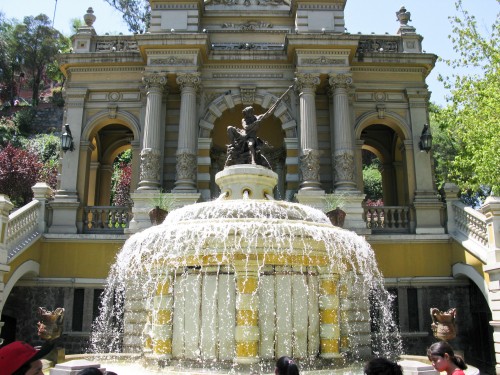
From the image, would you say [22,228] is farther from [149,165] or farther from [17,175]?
[17,175]

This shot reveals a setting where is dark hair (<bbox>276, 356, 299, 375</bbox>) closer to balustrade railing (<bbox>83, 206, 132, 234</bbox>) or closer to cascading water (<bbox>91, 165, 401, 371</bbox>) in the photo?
cascading water (<bbox>91, 165, 401, 371</bbox>)

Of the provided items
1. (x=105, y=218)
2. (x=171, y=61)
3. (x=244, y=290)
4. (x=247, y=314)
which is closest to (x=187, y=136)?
(x=171, y=61)

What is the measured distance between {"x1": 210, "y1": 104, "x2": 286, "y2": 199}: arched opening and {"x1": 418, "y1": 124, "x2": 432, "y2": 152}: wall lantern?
5339 millimetres

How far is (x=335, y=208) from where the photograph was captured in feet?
52.9

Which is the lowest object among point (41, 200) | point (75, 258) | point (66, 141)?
point (75, 258)

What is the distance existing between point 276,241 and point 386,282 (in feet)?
33.2

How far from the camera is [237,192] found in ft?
38.8

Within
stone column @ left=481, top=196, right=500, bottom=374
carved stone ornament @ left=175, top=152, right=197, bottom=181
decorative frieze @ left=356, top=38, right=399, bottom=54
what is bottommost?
stone column @ left=481, top=196, right=500, bottom=374

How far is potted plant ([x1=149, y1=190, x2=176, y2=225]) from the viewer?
15.4m

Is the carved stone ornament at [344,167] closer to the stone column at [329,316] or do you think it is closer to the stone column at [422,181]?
the stone column at [422,181]

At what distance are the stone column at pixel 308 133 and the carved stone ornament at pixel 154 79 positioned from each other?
16.2 feet

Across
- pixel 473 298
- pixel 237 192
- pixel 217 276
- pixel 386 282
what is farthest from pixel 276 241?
pixel 473 298

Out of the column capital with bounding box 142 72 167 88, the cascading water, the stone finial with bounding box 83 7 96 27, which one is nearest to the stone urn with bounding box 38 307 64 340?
the cascading water

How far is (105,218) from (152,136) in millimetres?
3391
